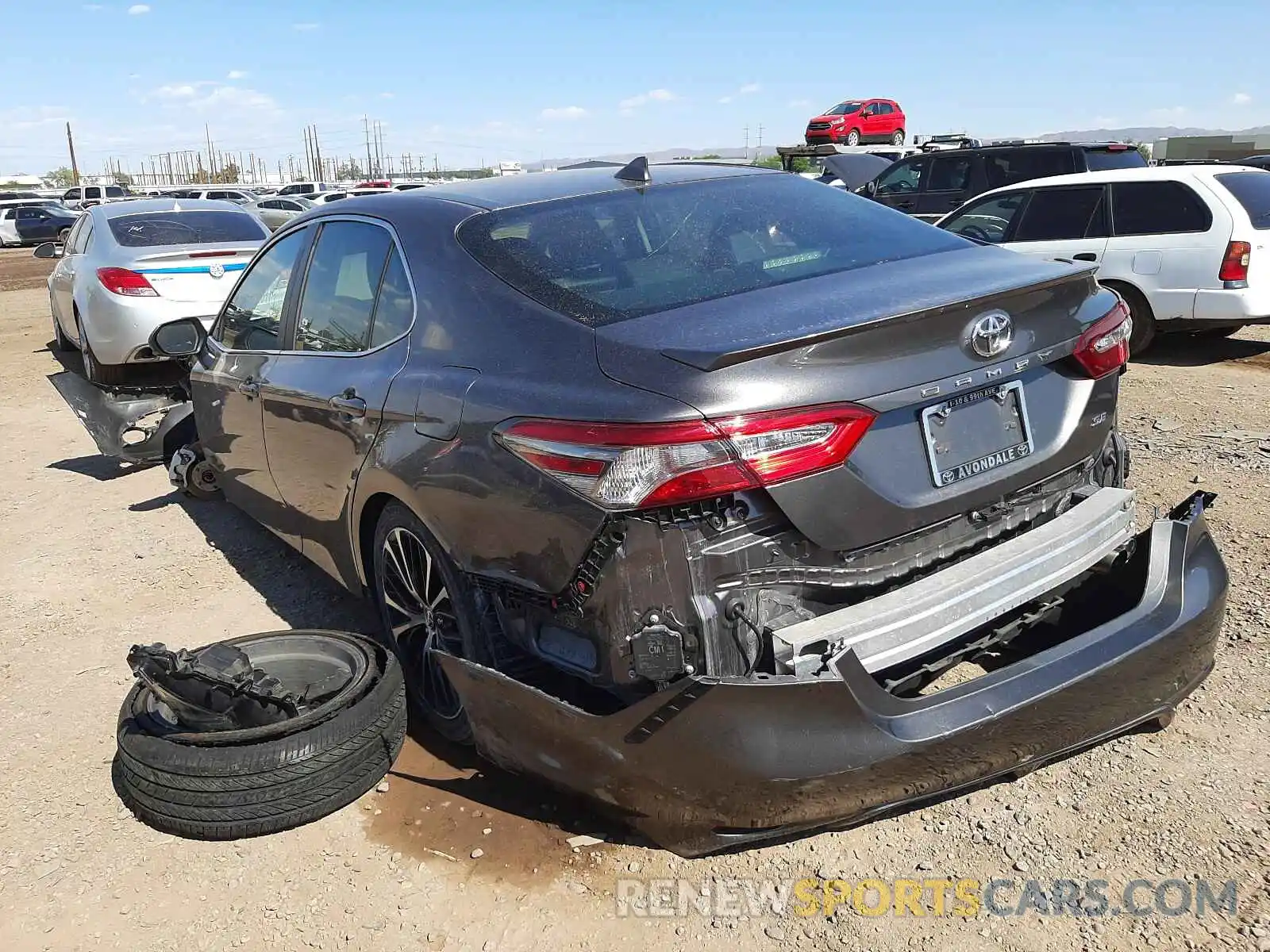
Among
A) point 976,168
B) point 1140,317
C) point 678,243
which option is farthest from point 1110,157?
point 678,243

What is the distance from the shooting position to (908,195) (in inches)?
545

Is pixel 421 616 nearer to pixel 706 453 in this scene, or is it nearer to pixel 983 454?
pixel 706 453

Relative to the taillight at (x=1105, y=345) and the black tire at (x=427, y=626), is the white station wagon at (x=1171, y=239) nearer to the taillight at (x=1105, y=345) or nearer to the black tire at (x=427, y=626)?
the taillight at (x=1105, y=345)

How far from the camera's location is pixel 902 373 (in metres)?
2.42

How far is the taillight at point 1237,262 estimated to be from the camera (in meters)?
7.93

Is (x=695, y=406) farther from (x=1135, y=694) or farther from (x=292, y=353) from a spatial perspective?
(x=292, y=353)

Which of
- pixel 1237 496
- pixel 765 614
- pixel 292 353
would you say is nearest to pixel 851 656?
pixel 765 614

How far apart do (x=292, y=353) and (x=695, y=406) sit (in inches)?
89.8

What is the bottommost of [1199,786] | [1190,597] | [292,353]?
[1199,786]

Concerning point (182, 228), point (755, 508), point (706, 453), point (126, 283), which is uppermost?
point (182, 228)

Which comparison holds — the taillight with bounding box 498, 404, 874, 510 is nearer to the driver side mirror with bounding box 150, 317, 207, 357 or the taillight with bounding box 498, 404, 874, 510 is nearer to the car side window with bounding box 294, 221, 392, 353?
the car side window with bounding box 294, 221, 392, 353

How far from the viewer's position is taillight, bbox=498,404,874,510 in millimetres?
2244

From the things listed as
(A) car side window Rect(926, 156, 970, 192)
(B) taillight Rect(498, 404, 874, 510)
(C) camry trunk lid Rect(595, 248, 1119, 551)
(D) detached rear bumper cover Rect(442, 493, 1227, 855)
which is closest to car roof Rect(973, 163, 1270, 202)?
(A) car side window Rect(926, 156, 970, 192)

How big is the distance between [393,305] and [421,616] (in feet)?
3.25
